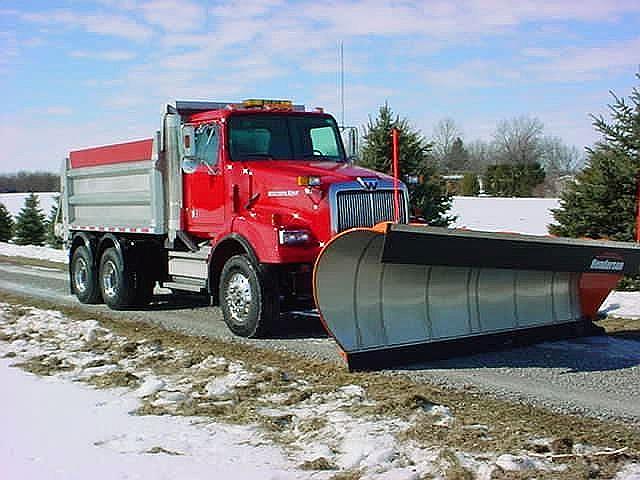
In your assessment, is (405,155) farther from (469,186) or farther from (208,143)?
(469,186)

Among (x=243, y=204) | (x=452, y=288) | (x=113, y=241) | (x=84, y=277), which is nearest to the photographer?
(x=452, y=288)

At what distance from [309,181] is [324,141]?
188 centimetres

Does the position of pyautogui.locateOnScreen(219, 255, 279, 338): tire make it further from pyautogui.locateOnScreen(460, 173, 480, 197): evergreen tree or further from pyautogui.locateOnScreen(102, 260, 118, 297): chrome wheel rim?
pyautogui.locateOnScreen(460, 173, 480, 197): evergreen tree

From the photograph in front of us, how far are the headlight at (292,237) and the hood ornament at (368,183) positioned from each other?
34.3 inches

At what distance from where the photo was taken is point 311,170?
9.25 meters

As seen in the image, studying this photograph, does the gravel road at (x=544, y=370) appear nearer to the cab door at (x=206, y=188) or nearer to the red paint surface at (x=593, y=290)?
the red paint surface at (x=593, y=290)

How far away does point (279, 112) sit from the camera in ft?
33.6

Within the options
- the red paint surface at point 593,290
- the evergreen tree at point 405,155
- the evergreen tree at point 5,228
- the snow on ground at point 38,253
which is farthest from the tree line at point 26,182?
the red paint surface at point 593,290

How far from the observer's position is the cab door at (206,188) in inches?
393

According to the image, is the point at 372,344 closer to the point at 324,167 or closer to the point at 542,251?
the point at 542,251

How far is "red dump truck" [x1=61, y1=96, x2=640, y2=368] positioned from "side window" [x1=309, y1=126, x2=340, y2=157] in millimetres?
22

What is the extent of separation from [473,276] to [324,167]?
2.36 metres

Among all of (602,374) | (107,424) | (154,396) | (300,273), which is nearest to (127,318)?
(300,273)

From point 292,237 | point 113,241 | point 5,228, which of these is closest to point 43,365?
point 292,237
